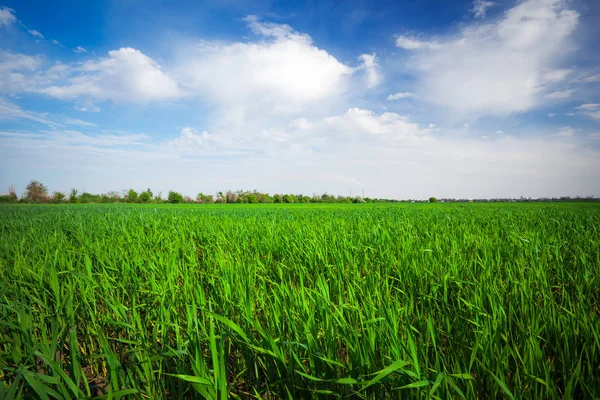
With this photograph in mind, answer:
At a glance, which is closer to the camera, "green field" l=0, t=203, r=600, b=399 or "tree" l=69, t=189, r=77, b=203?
"green field" l=0, t=203, r=600, b=399

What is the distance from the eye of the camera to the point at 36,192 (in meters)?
45.0

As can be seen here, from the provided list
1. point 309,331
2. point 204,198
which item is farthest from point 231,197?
point 309,331

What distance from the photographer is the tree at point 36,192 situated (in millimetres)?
43834

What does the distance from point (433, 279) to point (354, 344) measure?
1514mm

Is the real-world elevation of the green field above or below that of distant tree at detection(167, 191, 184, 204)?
below

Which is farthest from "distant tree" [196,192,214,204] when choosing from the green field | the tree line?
the green field

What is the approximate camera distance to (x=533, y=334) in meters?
1.34

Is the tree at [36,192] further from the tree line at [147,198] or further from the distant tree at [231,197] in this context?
the distant tree at [231,197]

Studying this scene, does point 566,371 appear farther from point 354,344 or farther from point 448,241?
point 448,241

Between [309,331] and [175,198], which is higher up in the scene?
[175,198]

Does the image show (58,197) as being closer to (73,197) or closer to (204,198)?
(73,197)

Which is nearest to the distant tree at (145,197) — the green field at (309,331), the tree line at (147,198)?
the tree line at (147,198)

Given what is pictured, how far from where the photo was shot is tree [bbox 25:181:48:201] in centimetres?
4383

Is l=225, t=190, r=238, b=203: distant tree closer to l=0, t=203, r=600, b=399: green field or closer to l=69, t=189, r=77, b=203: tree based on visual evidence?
l=69, t=189, r=77, b=203: tree
